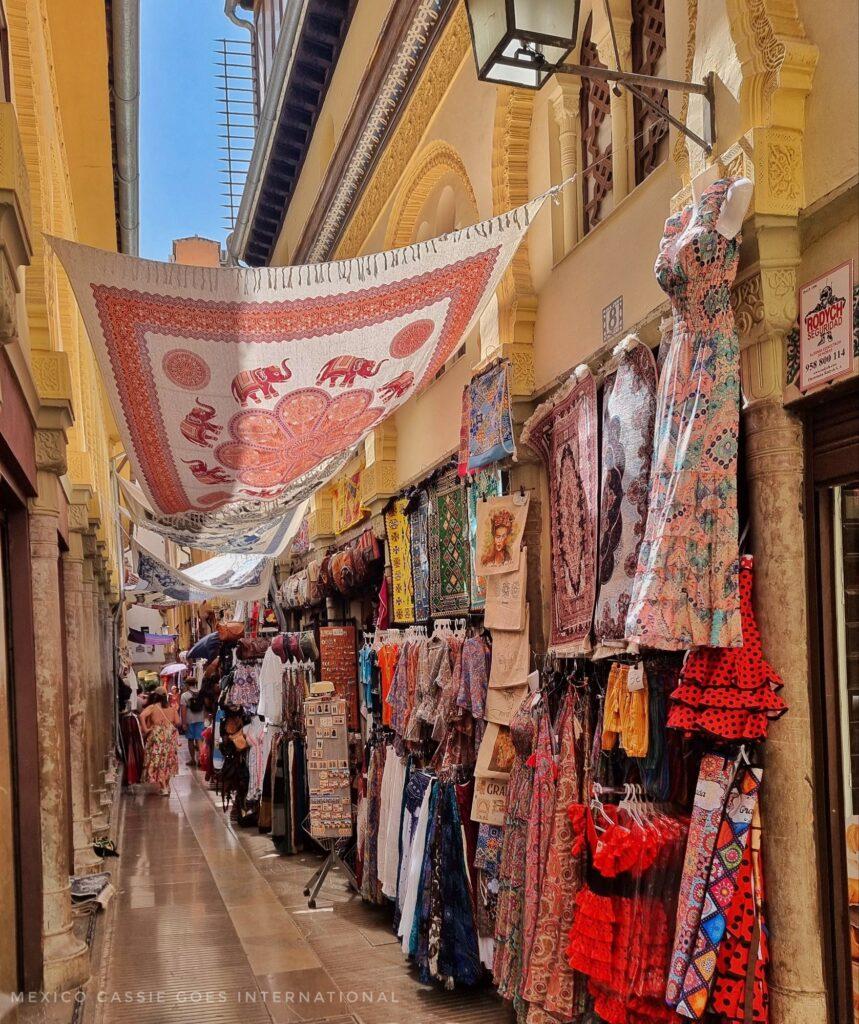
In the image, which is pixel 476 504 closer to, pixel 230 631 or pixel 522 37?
pixel 522 37

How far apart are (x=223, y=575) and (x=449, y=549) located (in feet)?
23.7

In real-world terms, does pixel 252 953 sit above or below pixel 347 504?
Answer: below

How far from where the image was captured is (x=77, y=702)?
755 cm

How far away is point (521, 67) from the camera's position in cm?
314

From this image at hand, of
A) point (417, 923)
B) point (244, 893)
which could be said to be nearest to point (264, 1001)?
point (417, 923)

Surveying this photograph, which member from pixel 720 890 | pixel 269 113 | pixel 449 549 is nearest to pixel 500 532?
pixel 449 549

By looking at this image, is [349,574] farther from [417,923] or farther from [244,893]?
[417,923]

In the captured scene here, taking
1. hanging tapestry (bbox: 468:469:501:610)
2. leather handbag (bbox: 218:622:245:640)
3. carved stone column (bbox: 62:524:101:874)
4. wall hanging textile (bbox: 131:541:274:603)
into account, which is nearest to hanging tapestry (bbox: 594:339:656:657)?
hanging tapestry (bbox: 468:469:501:610)

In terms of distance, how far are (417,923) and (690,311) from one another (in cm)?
386

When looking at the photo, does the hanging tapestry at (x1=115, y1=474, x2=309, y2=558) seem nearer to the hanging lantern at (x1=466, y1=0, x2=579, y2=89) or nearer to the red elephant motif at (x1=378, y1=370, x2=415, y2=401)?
the red elephant motif at (x1=378, y1=370, x2=415, y2=401)

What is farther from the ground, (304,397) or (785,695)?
(304,397)

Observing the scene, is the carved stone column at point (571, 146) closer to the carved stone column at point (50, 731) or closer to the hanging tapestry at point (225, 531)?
the carved stone column at point (50, 731)

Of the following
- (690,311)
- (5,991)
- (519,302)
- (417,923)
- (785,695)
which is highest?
(519,302)

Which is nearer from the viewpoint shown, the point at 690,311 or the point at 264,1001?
the point at 690,311
